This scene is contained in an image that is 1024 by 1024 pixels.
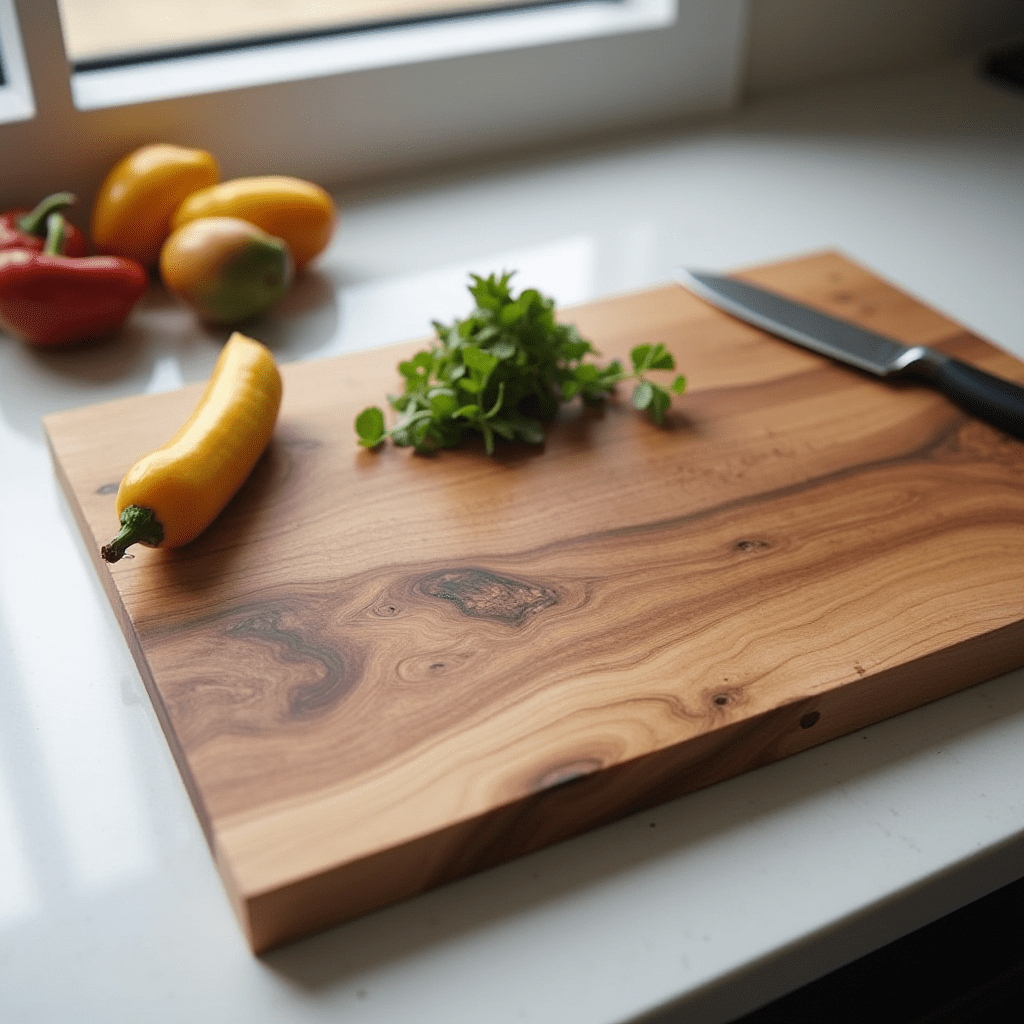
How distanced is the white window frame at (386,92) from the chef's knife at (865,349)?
425 millimetres

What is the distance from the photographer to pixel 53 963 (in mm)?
575

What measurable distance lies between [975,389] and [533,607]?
1.38 feet

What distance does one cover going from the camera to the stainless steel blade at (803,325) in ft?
3.19

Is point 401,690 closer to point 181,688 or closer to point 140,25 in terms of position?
point 181,688

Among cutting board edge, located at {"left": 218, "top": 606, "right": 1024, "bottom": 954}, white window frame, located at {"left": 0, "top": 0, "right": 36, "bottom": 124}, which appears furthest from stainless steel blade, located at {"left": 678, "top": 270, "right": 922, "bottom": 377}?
white window frame, located at {"left": 0, "top": 0, "right": 36, "bottom": 124}

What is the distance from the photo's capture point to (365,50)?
52.5 inches

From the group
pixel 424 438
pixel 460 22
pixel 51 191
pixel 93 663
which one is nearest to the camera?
pixel 93 663

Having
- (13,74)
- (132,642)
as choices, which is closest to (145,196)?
(13,74)

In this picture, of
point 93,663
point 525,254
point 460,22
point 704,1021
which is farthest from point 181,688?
point 460,22

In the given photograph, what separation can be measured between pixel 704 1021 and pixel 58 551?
1.72ft

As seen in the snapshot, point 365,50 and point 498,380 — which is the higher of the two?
point 365,50

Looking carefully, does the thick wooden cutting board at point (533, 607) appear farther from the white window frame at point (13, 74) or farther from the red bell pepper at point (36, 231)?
the white window frame at point (13, 74)

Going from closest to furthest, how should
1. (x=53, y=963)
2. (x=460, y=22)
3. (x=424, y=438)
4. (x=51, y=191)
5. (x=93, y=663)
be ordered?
(x=53, y=963), (x=93, y=663), (x=424, y=438), (x=51, y=191), (x=460, y=22)

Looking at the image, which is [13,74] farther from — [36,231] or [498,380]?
[498,380]
